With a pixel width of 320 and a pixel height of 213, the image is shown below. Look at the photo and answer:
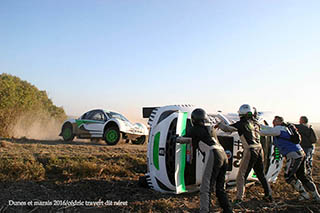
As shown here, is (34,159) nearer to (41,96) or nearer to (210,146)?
(210,146)

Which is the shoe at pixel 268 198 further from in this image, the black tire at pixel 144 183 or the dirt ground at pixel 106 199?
the black tire at pixel 144 183

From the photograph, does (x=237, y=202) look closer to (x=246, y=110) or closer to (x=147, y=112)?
(x=246, y=110)

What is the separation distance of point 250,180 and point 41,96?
23.8 meters

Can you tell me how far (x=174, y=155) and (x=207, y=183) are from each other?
96cm

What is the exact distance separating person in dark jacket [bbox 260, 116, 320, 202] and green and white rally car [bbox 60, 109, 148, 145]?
23.1 ft

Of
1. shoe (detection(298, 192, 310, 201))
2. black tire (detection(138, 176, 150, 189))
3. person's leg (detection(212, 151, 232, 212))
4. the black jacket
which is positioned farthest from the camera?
the black jacket

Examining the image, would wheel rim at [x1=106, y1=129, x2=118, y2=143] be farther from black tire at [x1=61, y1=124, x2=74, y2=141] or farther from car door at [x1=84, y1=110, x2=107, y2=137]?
black tire at [x1=61, y1=124, x2=74, y2=141]

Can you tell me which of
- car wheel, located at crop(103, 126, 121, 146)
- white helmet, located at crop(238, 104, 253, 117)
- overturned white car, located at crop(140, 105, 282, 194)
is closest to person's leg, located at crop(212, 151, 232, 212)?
overturned white car, located at crop(140, 105, 282, 194)

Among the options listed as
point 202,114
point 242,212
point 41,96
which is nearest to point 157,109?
point 202,114

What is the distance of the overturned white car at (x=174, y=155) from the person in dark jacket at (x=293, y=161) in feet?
2.52

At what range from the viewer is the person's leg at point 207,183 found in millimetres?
3926

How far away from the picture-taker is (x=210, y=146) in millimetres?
4035

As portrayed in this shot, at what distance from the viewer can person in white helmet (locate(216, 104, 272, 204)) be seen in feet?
15.4

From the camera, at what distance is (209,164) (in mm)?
4004
